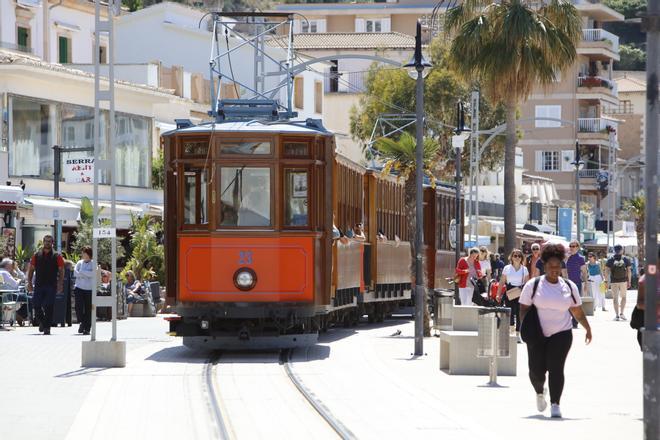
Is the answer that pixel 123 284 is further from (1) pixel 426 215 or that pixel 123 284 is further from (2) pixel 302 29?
(2) pixel 302 29

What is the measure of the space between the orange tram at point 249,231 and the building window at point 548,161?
3030 inches

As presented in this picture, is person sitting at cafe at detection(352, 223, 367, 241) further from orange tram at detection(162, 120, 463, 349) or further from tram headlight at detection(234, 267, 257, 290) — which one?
tram headlight at detection(234, 267, 257, 290)

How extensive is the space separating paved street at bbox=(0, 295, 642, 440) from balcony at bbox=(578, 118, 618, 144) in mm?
74135

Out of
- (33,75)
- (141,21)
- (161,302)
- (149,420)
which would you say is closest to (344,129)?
(141,21)

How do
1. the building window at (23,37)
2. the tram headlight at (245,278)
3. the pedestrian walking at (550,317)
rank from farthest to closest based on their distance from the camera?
1. the building window at (23,37)
2. the tram headlight at (245,278)
3. the pedestrian walking at (550,317)

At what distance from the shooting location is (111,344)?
20.4m

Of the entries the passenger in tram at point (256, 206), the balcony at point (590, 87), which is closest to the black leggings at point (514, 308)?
the passenger in tram at point (256, 206)

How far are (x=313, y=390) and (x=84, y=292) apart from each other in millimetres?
10921

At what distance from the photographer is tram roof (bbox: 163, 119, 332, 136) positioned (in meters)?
22.8

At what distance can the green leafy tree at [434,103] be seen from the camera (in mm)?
69000

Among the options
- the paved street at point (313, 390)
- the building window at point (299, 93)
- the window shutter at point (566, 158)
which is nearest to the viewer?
the paved street at point (313, 390)

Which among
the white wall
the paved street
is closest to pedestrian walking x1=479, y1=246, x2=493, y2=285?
the paved street

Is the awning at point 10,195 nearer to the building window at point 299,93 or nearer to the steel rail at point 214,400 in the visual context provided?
the steel rail at point 214,400

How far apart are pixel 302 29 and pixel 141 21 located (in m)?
43.7
